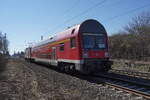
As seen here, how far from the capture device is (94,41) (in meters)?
12.9

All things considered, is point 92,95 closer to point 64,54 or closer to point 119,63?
point 64,54

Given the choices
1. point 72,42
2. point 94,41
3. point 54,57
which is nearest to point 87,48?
point 94,41

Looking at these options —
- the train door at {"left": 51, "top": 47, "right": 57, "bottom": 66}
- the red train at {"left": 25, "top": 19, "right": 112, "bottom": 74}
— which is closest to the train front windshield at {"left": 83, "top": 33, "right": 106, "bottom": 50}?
the red train at {"left": 25, "top": 19, "right": 112, "bottom": 74}

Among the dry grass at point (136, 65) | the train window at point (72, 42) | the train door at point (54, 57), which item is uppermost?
the train window at point (72, 42)

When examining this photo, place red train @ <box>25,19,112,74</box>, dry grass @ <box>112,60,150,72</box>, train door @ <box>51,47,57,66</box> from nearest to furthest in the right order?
red train @ <box>25,19,112,74</box> → train door @ <box>51,47,57,66</box> → dry grass @ <box>112,60,150,72</box>

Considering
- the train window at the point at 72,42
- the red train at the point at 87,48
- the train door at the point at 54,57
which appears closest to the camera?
the red train at the point at 87,48

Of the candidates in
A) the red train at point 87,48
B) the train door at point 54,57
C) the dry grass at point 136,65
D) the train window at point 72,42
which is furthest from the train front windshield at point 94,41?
the dry grass at point 136,65

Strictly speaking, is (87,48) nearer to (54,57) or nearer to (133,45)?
(54,57)

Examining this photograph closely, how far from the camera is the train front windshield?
12.6 m

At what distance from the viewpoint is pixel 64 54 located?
14.5m

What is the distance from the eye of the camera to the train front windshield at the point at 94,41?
12.6 m

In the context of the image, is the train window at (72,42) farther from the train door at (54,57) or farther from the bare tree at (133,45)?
the bare tree at (133,45)

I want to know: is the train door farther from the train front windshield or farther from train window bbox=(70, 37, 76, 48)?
the train front windshield

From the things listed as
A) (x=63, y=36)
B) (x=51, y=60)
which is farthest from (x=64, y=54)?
(x=51, y=60)
